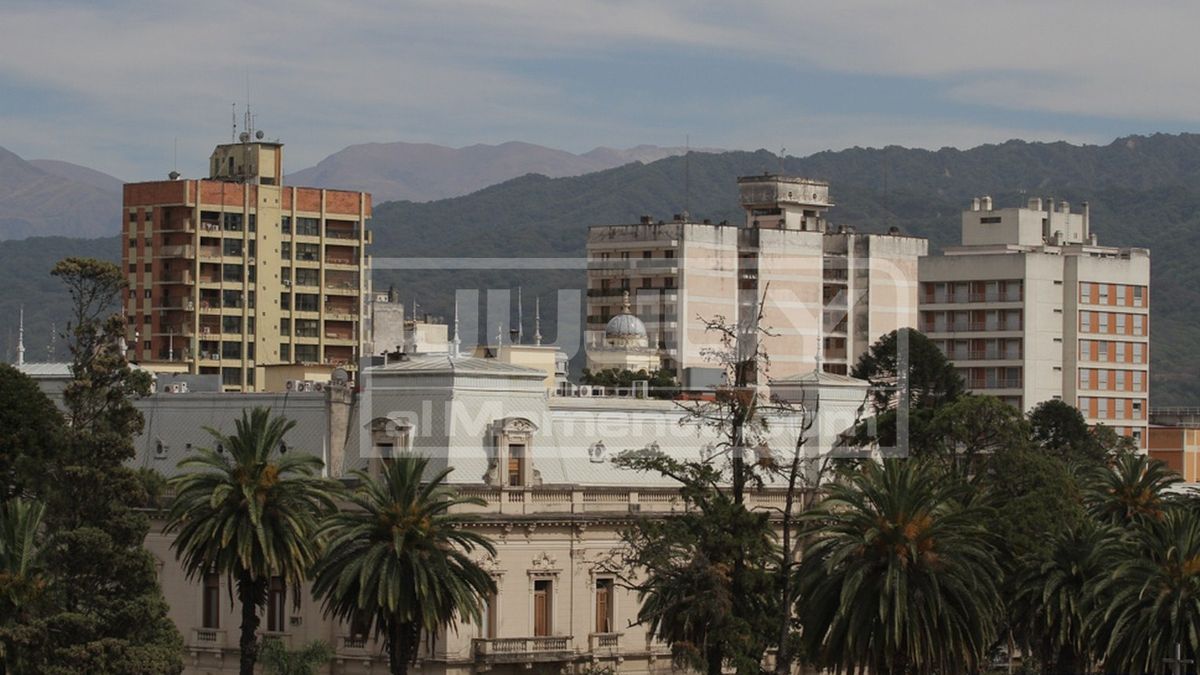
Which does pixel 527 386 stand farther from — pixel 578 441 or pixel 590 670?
pixel 590 670

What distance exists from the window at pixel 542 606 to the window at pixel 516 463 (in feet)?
12.5

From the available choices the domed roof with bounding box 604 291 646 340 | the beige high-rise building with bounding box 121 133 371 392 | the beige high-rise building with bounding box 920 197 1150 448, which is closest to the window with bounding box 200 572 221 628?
the beige high-rise building with bounding box 121 133 371 392

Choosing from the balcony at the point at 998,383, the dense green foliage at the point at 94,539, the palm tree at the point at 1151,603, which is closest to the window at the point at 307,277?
the balcony at the point at 998,383

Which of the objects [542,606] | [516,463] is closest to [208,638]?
[542,606]

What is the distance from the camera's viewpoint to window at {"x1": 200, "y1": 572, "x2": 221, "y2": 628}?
101125 mm

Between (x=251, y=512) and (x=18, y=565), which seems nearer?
(x=251, y=512)

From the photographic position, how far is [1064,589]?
9638cm

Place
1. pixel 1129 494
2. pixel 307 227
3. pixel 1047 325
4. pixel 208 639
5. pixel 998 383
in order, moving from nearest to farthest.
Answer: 1. pixel 208 639
2. pixel 1129 494
3. pixel 307 227
4. pixel 1047 325
5. pixel 998 383

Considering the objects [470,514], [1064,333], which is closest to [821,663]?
[470,514]

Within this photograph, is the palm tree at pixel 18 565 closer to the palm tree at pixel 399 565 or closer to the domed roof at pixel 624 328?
the palm tree at pixel 399 565

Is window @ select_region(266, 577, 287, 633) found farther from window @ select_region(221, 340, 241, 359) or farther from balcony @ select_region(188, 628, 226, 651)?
window @ select_region(221, 340, 241, 359)

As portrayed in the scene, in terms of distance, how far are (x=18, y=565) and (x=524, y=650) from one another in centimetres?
1916

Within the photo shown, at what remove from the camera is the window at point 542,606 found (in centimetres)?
9894

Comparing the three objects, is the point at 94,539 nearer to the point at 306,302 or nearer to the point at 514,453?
the point at 514,453
